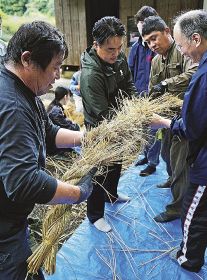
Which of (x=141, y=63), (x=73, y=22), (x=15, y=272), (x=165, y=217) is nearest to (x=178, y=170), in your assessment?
(x=165, y=217)

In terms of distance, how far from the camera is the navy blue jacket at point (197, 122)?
1.71 m

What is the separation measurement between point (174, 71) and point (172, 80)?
26 centimetres

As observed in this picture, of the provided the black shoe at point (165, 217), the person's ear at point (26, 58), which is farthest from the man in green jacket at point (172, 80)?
the person's ear at point (26, 58)

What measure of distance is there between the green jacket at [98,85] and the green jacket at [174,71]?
481mm

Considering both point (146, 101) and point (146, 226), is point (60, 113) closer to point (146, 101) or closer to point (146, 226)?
point (146, 101)

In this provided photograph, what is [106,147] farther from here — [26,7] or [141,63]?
[26,7]

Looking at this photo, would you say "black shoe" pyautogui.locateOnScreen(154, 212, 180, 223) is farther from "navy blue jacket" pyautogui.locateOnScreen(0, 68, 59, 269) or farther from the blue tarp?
"navy blue jacket" pyautogui.locateOnScreen(0, 68, 59, 269)

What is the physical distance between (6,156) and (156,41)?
2.12 m

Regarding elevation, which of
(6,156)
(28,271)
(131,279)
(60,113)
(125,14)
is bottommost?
(131,279)

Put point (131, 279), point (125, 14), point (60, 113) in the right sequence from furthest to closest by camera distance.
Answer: point (125, 14), point (60, 113), point (131, 279)

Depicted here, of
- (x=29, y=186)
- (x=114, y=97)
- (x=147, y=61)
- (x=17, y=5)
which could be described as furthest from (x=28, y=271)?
(x=17, y=5)

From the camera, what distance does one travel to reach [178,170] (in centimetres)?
273

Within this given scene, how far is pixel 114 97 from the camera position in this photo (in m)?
2.56

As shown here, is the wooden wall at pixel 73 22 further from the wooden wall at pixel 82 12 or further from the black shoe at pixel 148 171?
the black shoe at pixel 148 171
